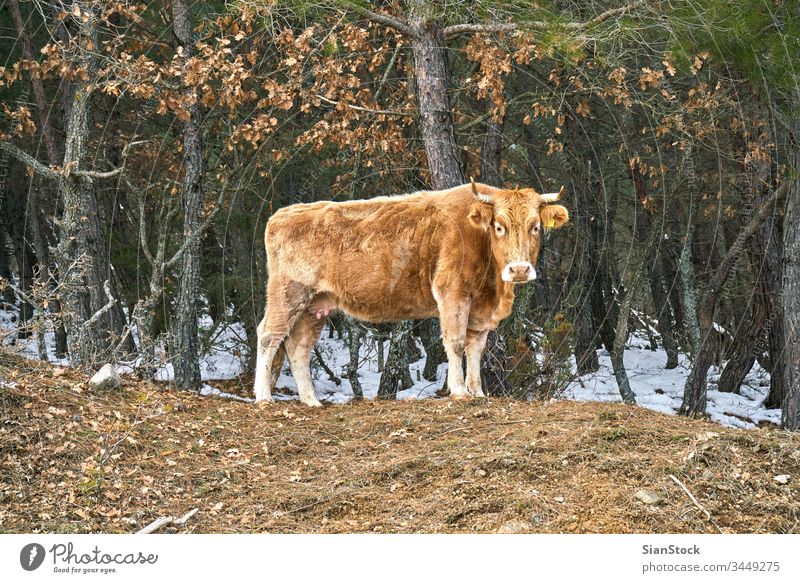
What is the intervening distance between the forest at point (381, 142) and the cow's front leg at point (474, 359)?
1.24 metres

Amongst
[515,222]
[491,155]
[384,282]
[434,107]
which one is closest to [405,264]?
[384,282]

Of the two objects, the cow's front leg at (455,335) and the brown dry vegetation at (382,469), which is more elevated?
the cow's front leg at (455,335)

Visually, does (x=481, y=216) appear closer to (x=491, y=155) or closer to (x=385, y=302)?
(x=385, y=302)

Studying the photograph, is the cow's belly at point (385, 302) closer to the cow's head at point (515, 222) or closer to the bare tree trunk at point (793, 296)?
the cow's head at point (515, 222)

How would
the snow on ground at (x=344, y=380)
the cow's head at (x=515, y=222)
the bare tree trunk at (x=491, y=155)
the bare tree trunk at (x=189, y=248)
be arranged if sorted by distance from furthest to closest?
the snow on ground at (x=344, y=380)
the bare tree trunk at (x=491, y=155)
the bare tree trunk at (x=189, y=248)
the cow's head at (x=515, y=222)

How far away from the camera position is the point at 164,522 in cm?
699

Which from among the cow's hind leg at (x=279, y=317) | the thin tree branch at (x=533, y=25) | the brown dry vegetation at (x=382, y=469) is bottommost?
the brown dry vegetation at (x=382, y=469)

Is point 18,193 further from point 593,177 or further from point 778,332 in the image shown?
point 778,332

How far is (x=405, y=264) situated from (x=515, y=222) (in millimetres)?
1513

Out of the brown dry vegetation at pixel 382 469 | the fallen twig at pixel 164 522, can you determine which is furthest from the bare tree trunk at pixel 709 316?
the fallen twig at pixel 164 522

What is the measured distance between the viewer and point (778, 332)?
15781mm

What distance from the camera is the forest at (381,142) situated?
12102 millimetres

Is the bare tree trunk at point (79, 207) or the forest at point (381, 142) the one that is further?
the bare tree trunk at point (79, 207)

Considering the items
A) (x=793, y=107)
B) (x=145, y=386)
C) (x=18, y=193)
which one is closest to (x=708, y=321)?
(x=793, y=107)
